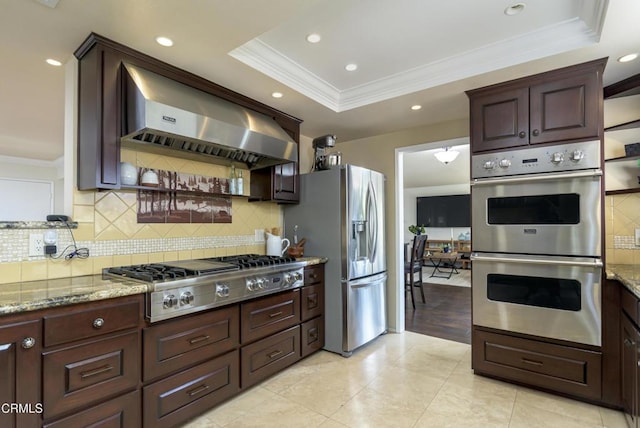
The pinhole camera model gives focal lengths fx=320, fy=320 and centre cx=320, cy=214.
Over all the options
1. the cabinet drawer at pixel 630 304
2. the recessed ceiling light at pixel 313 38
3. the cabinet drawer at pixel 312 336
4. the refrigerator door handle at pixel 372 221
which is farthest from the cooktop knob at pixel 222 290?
the cabinet drawer at pixel 630 304

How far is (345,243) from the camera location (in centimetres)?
294

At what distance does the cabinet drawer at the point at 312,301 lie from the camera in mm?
2758

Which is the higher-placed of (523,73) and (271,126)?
(523,73)

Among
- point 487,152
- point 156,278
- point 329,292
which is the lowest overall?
point 329,292

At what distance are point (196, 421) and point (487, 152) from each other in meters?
2.75

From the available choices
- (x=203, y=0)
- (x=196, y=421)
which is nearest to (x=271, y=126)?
(x=203, y=0)

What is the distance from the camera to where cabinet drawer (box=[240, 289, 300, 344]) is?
221 cm

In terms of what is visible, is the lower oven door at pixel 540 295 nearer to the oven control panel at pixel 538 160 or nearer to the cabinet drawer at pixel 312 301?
the oven control panel at pixel 538 160

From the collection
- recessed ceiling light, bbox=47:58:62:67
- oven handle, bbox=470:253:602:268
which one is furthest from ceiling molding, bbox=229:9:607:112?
oven handle, bbox=470:253:602:268

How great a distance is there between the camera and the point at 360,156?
3967mm

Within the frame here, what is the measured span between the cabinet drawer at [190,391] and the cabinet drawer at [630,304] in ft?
7.60

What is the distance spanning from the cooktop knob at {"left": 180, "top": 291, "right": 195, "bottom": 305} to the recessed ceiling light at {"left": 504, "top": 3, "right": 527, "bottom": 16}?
8.05 ft

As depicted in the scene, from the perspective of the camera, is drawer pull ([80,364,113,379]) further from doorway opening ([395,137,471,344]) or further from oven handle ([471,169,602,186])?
doorway opening ([395,137,471,344])

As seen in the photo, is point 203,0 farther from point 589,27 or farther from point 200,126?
point 589,27
